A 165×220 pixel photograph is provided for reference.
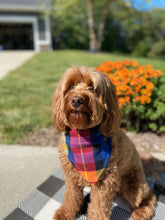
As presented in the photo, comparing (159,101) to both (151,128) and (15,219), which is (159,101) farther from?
(15,219)

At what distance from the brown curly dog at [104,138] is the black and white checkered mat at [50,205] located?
9 cm

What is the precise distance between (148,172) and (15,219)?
174 cm

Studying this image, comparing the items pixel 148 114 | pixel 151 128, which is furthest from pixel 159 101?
pixel 151 128

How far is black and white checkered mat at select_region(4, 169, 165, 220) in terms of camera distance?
1.91m

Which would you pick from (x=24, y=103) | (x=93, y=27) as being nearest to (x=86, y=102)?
(x=24, y=103)

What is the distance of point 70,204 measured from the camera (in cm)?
192

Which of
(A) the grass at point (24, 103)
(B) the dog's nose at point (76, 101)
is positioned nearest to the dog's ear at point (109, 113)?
(B) the dog's nose at point (76, 101)

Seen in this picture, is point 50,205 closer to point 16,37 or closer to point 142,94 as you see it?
point 142,94

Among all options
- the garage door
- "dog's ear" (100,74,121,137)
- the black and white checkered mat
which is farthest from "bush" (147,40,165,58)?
"dog's ear" (100,74,121,137)

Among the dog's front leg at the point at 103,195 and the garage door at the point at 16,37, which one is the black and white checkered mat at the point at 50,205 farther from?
the garage door at the point at 16,37

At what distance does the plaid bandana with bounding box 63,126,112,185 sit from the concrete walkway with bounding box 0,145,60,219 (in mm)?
965

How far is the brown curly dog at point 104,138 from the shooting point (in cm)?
154

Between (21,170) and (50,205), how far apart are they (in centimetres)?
77

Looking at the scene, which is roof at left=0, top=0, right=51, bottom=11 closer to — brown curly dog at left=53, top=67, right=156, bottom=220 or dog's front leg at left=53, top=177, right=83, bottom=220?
brown curly dog at left=53, top=67, right=156, bottom=220
